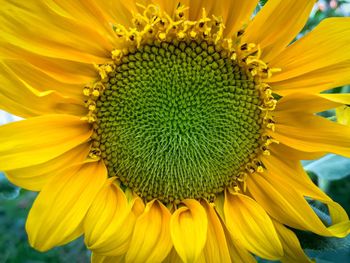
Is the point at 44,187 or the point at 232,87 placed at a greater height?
the point at 232,87

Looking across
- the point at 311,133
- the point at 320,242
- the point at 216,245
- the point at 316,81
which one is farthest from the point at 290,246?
the point at 316,81

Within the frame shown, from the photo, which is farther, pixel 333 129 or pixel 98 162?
pixel 98 162

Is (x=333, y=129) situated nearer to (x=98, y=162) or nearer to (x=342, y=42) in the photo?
(x=342, y=42)

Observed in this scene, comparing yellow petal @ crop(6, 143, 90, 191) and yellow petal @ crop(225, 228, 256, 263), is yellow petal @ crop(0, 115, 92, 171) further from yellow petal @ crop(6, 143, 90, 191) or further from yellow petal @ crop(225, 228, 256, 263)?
yellow petal @ crop(225, 228, 256, 263)

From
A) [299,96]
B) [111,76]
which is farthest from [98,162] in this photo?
[299,96]

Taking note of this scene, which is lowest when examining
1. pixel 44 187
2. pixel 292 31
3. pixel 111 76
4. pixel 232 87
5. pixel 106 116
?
pixel 44 187
